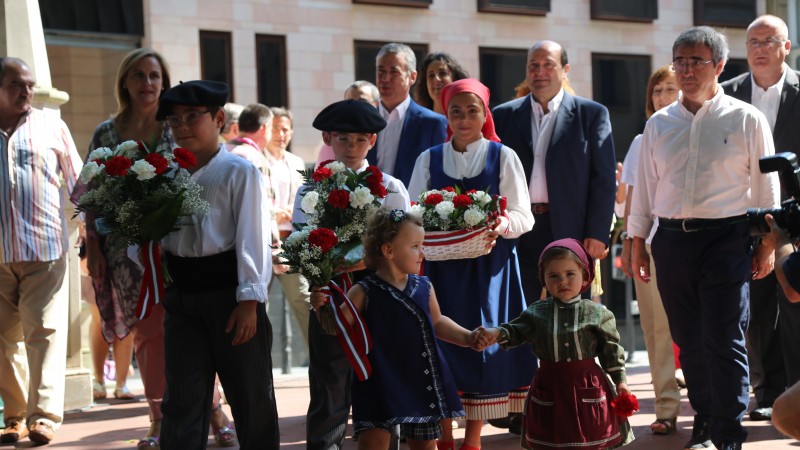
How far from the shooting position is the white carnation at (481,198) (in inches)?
286

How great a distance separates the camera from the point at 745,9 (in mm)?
25516

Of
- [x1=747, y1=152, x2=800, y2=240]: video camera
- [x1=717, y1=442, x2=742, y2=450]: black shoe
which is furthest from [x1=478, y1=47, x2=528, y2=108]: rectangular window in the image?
[x1=747, y1=152, x2=800, y2=240]: video camera

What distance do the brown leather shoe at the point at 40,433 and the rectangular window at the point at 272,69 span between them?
41.3 feet

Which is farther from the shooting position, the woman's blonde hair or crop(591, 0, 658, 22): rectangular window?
crop(591, 0, 658, 22): rectangular window

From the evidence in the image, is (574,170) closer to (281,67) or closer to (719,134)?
(719,134)

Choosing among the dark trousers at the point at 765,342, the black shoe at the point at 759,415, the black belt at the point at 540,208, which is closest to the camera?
the black belt at the point at 540,208

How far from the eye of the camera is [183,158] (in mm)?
6281

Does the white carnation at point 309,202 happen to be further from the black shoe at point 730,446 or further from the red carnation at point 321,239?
the black shoe at point 730,446

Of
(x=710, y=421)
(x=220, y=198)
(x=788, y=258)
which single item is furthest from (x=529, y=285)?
(x=788, y=258)

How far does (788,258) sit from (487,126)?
358 centimetres

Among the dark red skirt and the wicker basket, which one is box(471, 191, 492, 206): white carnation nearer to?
the wicker basket

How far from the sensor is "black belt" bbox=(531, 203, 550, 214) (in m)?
8.45

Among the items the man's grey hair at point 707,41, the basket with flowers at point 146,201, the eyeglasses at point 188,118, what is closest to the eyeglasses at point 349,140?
the eyeglasses at point 188,118

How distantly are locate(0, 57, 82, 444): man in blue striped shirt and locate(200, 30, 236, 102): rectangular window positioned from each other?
447 inches
